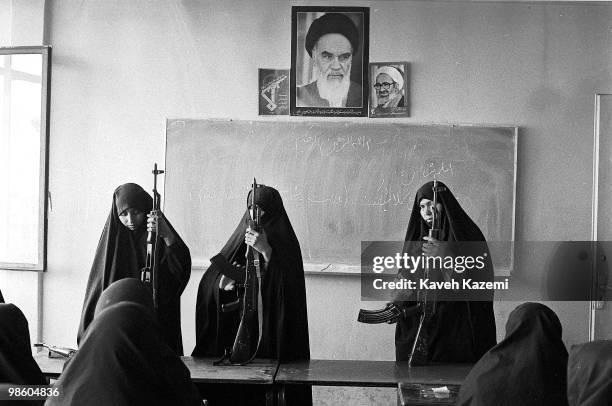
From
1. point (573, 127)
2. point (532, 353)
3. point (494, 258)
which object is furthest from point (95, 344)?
point (573, 127)

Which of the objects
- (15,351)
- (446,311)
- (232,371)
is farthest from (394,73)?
(15,351)

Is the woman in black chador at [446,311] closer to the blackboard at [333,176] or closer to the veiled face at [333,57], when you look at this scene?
the blackboard at [333,176]

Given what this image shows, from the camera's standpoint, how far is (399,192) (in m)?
5.47

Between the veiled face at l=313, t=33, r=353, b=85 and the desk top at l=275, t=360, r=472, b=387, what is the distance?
2.36 m

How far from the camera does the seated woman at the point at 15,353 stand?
2785mm

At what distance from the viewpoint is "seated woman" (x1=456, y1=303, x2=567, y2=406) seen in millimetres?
2736

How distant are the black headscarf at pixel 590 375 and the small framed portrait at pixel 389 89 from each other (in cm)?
301

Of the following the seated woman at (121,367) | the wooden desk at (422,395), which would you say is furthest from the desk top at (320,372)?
the seated woman at (121,367)

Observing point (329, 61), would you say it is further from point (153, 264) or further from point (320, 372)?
point (320, 372)

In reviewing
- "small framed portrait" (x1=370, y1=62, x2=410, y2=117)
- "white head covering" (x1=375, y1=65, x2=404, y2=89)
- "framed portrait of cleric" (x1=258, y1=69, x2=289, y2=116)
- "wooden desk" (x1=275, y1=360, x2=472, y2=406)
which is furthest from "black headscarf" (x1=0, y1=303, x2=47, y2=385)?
"white head covering" (x1=375, y1=65, x2=404, y2=89)

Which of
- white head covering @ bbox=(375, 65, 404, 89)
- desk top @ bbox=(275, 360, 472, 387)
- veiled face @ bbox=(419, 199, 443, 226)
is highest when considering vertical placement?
white head covering @ bbox=(375, 65, 404, 89)

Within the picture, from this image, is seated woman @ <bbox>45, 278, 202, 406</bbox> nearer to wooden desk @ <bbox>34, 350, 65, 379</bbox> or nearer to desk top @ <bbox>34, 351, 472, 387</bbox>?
desk top @ <bbox>34, 351, 472, 387</bbox>

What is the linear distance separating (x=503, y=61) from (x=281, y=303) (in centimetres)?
262

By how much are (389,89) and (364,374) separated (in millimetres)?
2436
